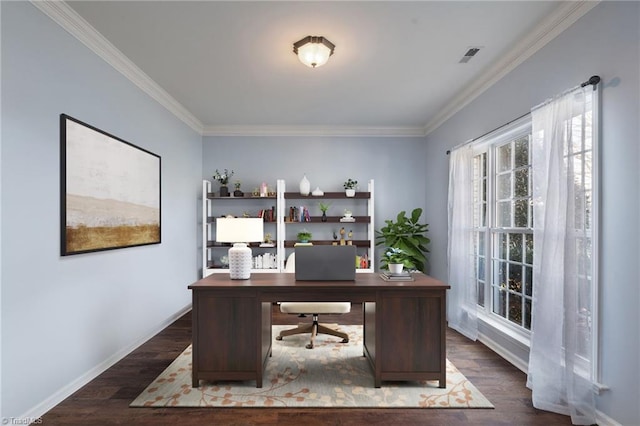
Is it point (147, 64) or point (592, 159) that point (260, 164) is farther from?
point (592, 159)

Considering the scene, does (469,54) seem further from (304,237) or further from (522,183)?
(304,237)

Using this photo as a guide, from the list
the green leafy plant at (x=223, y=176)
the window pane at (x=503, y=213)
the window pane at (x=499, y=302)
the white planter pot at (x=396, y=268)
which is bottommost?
the window pane at (x=499, y=302)

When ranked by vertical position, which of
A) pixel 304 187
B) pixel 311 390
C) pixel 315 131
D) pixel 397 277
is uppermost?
pixel 315 131

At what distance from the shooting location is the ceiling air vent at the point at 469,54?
9.28ft

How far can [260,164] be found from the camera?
17.4 ft

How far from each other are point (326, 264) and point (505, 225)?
6.19 ft

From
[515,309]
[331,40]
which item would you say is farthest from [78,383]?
[515,309]

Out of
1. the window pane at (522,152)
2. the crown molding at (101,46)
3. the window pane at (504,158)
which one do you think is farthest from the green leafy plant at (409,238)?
the crown molding at (101,46)

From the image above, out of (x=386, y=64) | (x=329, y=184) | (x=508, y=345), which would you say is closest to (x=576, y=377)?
(x=508, y=345)

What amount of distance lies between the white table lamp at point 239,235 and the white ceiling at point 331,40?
145cm

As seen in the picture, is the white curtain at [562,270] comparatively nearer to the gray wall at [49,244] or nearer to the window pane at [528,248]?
the window pane at [528,248]

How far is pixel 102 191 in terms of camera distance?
2732 mm

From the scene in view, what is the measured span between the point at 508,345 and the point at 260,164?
3.98 meters

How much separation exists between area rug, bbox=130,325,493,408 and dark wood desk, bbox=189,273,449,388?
0.09 meters
